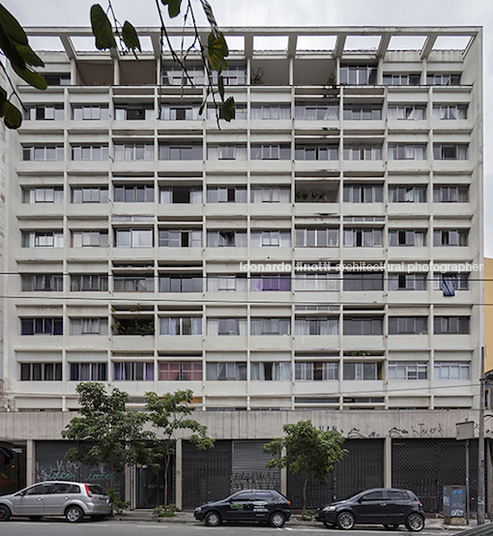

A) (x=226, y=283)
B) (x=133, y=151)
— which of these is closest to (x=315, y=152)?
(x=226, y=283)

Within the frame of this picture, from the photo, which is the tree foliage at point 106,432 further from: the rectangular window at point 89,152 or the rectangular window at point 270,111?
the rectangular window at point 270,111

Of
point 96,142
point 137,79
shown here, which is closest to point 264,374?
point 96,142

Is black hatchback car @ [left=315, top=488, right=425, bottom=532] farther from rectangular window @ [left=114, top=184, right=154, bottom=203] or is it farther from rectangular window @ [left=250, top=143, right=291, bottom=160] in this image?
rectangular window @ [left=114, top=184, right=154, bottom=203]

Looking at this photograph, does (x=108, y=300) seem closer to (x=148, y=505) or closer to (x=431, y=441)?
(x=148, y=505)

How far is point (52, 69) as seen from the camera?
3173cm

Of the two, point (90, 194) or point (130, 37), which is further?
point (90, 194)

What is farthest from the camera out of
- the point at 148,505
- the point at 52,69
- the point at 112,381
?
the point at 52,69

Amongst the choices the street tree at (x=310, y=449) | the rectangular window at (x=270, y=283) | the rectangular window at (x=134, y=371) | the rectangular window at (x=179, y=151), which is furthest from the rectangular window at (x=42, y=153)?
the street tree at (x=310, y=449)

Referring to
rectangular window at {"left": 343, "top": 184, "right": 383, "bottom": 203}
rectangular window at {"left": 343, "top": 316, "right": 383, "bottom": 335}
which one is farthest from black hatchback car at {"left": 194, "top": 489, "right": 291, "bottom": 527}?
rectangular window at {"left": 343, "top": 184, "right": 383, "bottom": 203}

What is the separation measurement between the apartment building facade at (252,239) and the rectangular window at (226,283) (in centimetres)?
7

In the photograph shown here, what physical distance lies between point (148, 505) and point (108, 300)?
1048 centimetres

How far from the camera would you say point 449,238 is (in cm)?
3077

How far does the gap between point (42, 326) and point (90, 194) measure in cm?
746

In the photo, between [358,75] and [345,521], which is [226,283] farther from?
[345,521]
